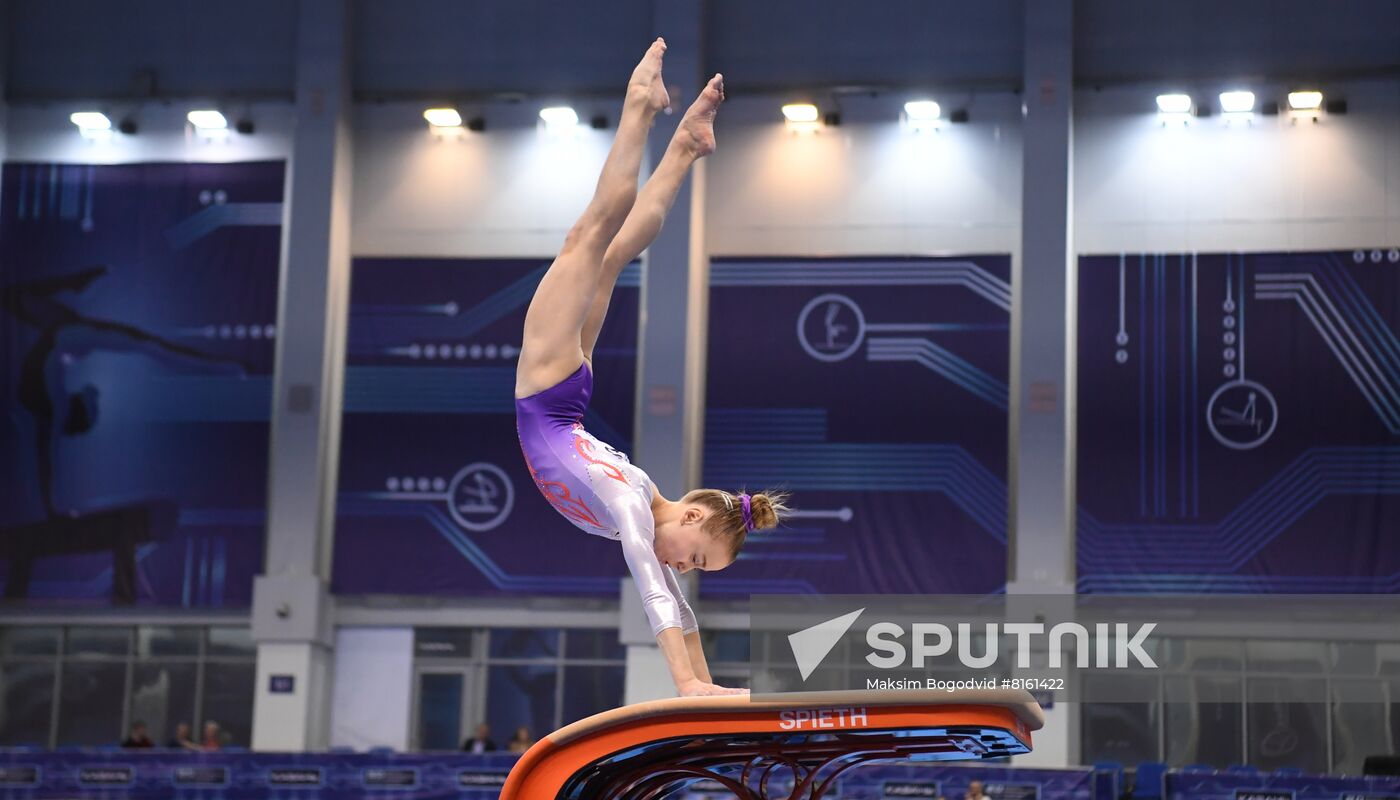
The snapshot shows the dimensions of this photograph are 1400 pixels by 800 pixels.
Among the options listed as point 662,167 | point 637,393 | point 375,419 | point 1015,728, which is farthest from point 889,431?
point 1015,728

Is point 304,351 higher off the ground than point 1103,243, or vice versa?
point 1103,243

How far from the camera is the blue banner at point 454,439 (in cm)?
1642

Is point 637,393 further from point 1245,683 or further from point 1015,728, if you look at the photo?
point 1015,728

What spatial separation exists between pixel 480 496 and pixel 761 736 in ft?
43.8

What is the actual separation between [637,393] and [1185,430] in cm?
567

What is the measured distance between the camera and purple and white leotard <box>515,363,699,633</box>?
14.3 feet

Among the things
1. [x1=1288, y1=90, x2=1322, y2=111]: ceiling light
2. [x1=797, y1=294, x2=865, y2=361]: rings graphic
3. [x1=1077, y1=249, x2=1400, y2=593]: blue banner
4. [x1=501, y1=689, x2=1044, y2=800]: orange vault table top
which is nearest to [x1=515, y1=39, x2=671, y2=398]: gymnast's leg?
[x1=501, y1=689, x2=1044, y2=800]: orange vault table top

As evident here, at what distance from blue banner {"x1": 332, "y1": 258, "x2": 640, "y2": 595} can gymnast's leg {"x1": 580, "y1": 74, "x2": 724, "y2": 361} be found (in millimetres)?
11086

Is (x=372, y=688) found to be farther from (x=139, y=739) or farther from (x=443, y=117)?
(x=443, y=117)

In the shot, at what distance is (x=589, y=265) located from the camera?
4922 mm

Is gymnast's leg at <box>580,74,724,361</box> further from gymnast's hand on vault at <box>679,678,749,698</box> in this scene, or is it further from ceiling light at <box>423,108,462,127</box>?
ceiling light at <box>423,108,462,127</box>

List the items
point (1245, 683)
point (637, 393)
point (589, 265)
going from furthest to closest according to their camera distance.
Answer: point (637, 393) → point (1245, 683) → point (589, 265)

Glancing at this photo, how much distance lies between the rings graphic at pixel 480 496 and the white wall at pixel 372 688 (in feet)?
4.66

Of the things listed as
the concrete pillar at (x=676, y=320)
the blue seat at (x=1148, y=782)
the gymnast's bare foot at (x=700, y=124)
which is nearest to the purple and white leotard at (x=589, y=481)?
the gymnast's bare foot at (x=700, y=124)
